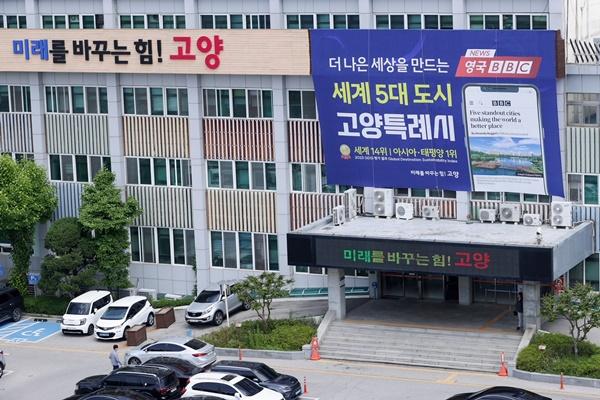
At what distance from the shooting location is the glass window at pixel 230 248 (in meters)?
69.8

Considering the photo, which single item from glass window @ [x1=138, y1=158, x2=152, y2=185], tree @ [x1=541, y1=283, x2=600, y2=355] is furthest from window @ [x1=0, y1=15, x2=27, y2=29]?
tree @ [x1=541, y1=283, x2=600, y2=355]

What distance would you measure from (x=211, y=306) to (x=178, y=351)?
7.16 meters

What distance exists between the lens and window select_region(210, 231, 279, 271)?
68812 mm

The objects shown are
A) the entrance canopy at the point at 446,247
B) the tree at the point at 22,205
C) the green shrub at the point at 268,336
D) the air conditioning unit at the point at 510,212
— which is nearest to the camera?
the entrance canopy at the point at 446,247

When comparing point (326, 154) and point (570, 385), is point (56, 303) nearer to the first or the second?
point (326, 154)

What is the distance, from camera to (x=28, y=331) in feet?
227

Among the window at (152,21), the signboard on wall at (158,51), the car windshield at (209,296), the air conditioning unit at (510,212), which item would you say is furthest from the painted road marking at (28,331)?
the air conditioning unit at (510,212)

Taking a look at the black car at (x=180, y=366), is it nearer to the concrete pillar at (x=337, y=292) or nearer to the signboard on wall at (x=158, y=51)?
the concrete pillar at (x=337, y=292)

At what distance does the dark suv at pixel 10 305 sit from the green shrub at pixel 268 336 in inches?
467

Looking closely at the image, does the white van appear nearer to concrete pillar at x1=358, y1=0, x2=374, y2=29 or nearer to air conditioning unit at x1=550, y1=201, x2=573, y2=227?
concrete pillar at x1=358, y1=0, x2=374, y2=29

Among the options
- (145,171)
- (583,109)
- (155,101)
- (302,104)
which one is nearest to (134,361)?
(145,171)

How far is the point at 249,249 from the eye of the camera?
69.4 meters

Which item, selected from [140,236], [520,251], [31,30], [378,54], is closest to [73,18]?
[31,30]

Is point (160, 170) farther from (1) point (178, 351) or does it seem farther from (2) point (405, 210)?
(1) point (178, 351)
